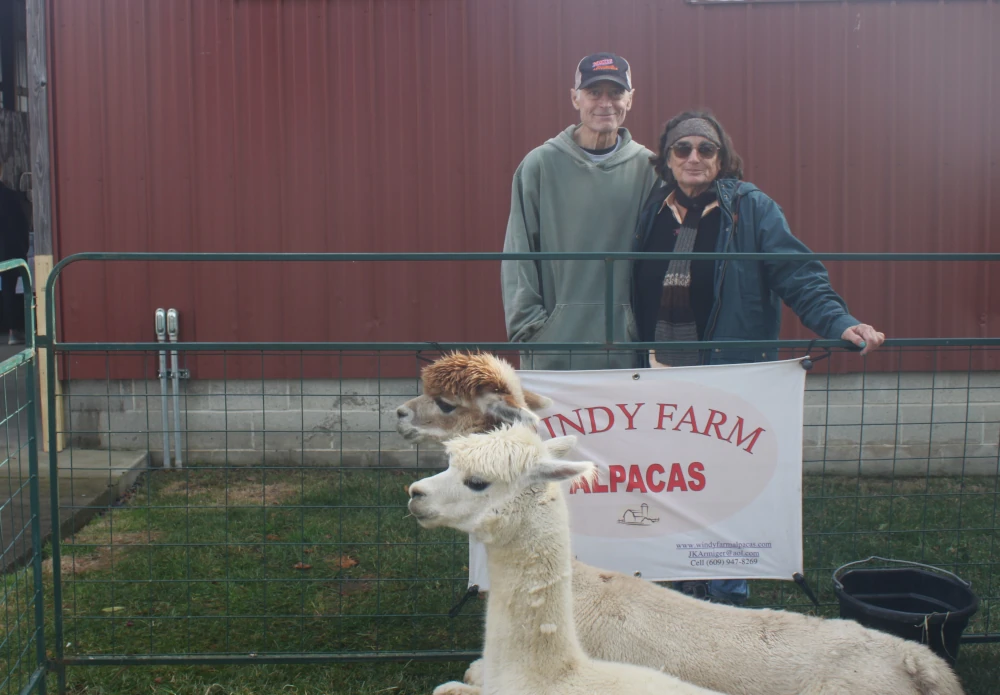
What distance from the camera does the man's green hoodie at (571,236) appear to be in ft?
16.1

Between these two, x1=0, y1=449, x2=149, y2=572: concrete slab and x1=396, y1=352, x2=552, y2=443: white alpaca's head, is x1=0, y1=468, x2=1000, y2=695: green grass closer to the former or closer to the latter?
x1=0, y1=449, x2=149, y2=572: concrete slab

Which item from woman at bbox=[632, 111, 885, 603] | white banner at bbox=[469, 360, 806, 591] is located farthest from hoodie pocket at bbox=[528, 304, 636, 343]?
white banner at bbox=[469, 360, 806, 591]

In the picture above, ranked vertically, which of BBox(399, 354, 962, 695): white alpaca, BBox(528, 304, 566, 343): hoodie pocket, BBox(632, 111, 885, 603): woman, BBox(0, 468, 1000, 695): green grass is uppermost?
BBox(632, 111, 885, 603): woman

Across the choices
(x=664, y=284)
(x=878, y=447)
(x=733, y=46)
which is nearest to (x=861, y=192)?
(x=733, y=46)

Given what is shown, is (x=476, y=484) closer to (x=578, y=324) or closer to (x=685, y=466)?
(x=685, y=466)

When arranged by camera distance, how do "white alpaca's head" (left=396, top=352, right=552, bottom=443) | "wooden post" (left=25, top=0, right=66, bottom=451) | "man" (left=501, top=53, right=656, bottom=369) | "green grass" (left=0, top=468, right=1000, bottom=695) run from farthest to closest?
"wooden post" (left=25, top=0, right=66, bottom=451) < "man" (left=501, top=53, right=656, bottom=369) < "green grass" (left=0, top=468, right=1000, bottom=695) < "white alpaca's head" (left=396, top=352, right=552, bottom=443)

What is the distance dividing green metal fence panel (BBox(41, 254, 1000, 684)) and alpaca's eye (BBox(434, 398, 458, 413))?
0.28 m

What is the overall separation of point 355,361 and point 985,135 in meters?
5.53

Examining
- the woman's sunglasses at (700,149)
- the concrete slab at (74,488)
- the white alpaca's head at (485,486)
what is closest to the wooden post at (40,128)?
the concrete slab at (74,488)

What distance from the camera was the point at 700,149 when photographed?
4504 millimetres

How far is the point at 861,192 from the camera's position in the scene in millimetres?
7848

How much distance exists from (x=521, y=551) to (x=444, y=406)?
1.11 metres

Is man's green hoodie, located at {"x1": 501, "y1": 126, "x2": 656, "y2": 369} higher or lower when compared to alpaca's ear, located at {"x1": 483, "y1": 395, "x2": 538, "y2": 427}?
higher

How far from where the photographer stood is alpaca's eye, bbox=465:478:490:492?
2.93m
